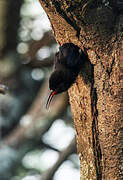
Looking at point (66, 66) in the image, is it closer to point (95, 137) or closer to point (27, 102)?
point (95, 137)

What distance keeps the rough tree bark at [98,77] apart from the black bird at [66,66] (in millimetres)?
41

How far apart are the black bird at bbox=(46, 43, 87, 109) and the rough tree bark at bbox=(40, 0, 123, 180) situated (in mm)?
41

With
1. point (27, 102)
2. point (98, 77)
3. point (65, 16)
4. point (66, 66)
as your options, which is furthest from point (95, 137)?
point (27, 102)

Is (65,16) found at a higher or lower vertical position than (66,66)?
higher

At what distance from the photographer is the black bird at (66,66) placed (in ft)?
8.41

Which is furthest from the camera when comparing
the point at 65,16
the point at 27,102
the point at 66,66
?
the point at 27,102

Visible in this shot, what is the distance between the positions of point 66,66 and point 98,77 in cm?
30

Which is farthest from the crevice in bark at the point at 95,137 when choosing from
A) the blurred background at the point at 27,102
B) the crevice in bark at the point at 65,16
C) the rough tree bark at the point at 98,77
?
the blurred background at the point at 27,102

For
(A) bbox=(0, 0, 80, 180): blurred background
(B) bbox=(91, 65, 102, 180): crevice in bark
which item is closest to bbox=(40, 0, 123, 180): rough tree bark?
(B) bbox=(91, 65, 102, 180): crevice in bark

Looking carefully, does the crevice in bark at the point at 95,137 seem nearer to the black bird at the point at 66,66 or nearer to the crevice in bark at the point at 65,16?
the black bird at the point at 66,66

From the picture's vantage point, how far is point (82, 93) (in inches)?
102

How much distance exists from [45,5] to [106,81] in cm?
51

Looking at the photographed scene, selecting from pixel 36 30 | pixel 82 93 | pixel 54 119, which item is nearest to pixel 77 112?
pixel 82 93

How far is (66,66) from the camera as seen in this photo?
8.90ft
